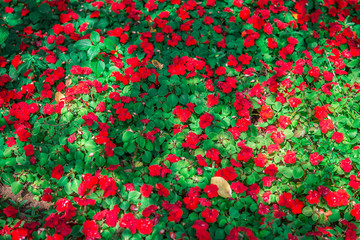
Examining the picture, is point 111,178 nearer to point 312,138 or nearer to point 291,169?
point 291,169

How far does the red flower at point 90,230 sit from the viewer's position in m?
2.36

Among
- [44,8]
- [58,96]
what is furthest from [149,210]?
[44,8]

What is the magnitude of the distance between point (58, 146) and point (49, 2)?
2.26 meters

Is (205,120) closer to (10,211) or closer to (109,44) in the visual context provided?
(109,44)

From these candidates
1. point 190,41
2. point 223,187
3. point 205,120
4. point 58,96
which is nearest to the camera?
point 223,187

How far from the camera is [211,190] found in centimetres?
258

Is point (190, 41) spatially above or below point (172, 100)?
above

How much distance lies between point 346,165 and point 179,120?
1641 mm

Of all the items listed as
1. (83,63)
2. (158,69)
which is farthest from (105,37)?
(158,69)

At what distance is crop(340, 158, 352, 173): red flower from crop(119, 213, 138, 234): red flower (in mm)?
1952

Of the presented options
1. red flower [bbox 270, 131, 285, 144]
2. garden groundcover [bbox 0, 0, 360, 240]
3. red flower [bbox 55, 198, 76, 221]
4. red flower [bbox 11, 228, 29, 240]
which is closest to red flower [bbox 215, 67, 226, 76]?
garden groundcover [bbox 0, 0, 360, 240]

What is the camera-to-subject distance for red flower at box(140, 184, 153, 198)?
2.53 meters

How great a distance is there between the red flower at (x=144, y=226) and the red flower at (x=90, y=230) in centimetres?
33

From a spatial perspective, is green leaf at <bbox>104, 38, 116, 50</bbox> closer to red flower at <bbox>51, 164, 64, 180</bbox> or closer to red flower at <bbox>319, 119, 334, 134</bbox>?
red flower at <bbox>51, 164, 64, 180</bbox>
